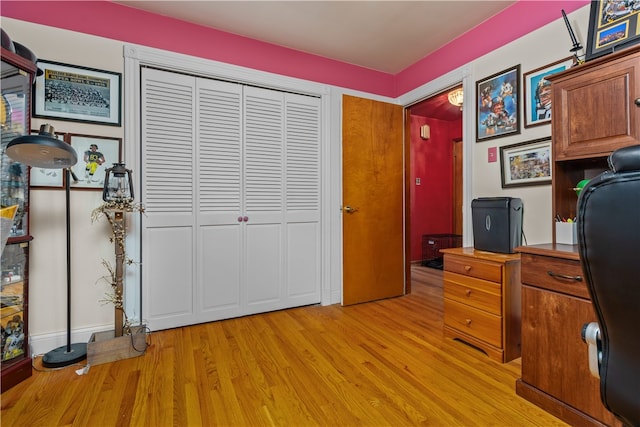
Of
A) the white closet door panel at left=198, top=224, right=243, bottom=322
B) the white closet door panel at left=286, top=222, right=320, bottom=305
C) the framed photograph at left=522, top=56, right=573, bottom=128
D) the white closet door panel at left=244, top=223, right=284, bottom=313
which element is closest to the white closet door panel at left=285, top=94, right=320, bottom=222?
the white closet door panel at left=286, top=222, right=320, bottom=305

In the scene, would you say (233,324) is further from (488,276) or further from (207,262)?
(488,276)

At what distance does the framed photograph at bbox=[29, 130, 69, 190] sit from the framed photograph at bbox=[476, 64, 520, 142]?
10.3ft

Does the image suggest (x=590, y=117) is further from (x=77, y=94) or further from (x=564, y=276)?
(x=77, y=94)

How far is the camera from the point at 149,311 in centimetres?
237

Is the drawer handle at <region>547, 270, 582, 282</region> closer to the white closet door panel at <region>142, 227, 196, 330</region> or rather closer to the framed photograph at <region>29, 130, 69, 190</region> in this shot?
the white closet door panel at <region>142, 227, 196, 330</region>

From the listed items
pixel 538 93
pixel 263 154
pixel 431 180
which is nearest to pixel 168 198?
pixel 263 154

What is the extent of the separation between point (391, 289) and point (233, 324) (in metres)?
1.70

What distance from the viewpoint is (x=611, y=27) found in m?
1.54

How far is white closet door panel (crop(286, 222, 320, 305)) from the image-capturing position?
2938 millimetres

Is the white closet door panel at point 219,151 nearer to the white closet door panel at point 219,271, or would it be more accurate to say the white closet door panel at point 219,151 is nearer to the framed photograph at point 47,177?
the white closet door panel at point 219,271

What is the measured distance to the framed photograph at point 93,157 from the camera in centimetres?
211

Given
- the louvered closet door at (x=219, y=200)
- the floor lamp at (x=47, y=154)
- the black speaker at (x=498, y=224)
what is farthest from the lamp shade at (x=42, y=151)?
the black speaker at (x=498, y=224)

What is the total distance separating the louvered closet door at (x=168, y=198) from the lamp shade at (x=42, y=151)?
0.72 metres

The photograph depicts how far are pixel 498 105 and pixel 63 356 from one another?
3.55 metres
